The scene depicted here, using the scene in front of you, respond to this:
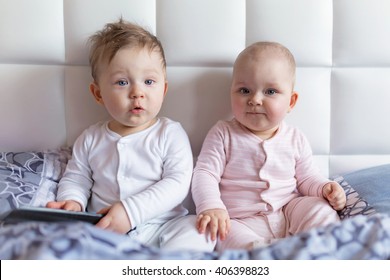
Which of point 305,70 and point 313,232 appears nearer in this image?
point 313,232

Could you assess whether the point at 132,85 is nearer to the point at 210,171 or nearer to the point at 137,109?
the point at 137,109

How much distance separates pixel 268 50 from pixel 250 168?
0.34 metres

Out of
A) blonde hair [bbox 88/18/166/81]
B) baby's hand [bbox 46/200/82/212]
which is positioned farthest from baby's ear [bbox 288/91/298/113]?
baby's hand [bbox 46/200/82/212]

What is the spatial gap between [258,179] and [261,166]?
0.13ft

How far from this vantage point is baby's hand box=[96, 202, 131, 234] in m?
1.09

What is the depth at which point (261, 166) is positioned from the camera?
1.27 metres

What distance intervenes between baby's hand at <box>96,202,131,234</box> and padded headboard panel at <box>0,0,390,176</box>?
0.37 m

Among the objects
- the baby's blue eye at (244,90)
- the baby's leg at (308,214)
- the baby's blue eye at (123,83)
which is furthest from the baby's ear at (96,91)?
the baby's leg at (308,214)

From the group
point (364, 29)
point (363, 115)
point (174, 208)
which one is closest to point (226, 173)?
point (174, 208)

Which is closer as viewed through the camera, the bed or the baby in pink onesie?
the baby in pink onesie

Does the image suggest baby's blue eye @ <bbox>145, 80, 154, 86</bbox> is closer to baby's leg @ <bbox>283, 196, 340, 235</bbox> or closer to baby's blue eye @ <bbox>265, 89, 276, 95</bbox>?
baby's blue eye @ <bbox>265, 89, 276, 95</bbox>

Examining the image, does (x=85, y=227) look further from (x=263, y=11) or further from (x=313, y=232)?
(x=263, y=11)

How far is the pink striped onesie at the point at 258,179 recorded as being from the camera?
1.21 meters

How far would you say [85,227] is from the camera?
82cm
